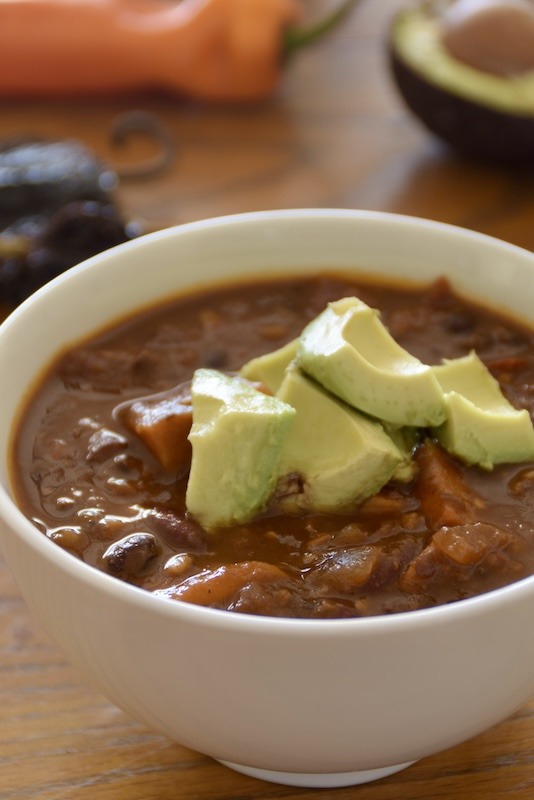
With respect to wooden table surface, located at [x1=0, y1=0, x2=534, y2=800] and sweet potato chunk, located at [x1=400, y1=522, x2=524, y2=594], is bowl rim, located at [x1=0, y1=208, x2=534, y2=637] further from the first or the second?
wooden table surface, located at [x1=0, y1=0, x2=534, y2=800]

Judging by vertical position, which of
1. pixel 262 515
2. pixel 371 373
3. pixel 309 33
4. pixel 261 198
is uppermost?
pixel 371 373

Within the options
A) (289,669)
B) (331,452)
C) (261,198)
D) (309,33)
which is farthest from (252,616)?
(309,33)

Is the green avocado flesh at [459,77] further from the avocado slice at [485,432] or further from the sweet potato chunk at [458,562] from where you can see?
the sweet potato chunk at [458,562]

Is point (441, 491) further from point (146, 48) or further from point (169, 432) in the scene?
point (146, 48)

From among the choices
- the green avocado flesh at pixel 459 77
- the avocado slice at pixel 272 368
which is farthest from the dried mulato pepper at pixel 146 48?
the avocado slice at pixel 272 368

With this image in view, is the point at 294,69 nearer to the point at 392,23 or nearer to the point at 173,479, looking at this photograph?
the point at 392,23

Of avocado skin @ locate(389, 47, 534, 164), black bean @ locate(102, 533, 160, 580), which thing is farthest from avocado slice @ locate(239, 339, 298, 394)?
avocado skin @ locate(389, 47, 534, 164)
